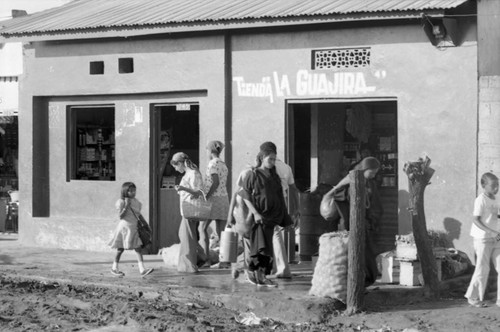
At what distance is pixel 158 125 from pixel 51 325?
5.99 metres

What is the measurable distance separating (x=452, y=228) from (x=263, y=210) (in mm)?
2865

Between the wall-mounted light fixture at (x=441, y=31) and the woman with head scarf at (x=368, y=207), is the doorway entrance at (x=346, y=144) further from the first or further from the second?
the woman with head scarf at (x=368, y=207)

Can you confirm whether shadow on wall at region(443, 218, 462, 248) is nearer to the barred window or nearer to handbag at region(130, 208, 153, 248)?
the barred window

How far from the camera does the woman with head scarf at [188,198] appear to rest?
46.3 ft


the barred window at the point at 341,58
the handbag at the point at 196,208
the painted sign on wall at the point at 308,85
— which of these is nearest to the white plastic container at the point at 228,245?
the handbag at the point at 196,208

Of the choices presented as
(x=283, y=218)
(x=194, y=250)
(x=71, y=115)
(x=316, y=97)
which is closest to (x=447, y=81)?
(x=316, y=97)

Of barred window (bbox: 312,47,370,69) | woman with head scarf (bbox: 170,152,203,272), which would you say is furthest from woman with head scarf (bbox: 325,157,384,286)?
barred window (bbox: 312,47,370,69)

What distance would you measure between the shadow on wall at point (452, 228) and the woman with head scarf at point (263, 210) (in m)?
2.36

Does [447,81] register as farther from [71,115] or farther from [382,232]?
[71,115]

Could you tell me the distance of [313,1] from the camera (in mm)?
15133

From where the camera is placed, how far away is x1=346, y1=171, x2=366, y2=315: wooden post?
1155cm

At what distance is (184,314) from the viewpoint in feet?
38.4

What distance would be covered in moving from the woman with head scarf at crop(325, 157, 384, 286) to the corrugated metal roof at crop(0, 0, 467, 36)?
2.42 meters

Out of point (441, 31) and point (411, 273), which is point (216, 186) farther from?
point (441, 31)
